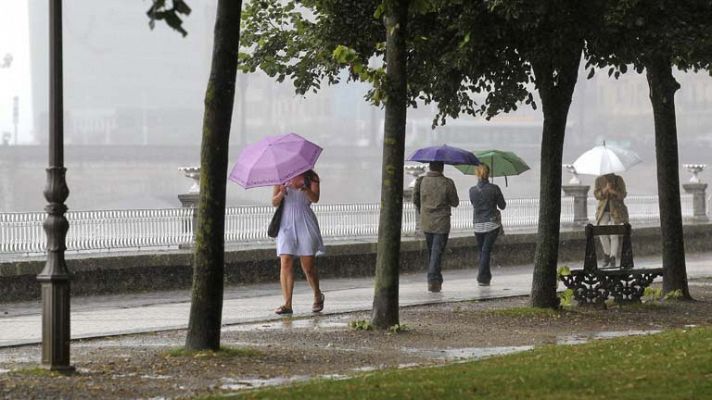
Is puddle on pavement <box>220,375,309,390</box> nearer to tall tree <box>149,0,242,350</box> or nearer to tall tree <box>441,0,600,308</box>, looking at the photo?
tall tree <box>149,0,242,350</box>

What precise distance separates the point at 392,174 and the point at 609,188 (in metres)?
12.4

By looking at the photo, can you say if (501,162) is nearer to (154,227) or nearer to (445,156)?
(445,156)

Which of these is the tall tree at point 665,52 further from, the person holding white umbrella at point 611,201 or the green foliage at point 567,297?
the person holding white umbrella at point 611,201

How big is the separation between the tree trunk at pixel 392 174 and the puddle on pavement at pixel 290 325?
30.6 inches

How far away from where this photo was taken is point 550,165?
16.0m

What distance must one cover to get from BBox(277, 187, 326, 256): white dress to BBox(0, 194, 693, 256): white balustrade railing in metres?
5.74

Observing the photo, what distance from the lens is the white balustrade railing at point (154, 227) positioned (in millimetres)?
21234

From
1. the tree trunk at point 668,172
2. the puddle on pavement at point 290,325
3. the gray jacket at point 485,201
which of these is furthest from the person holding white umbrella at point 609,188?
the puddle on pavement at point 290,325

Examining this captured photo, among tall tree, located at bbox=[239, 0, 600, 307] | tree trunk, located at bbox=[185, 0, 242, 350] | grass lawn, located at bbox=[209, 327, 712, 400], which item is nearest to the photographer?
grass lawn, located at bbox=[209, 327, 712, 400]

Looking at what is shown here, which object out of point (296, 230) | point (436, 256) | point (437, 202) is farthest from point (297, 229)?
point (437, 202)

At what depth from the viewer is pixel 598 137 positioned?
146 m

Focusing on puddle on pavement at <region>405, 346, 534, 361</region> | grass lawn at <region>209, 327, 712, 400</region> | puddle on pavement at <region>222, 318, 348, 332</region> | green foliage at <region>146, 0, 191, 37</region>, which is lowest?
puddle on pavement at <region>222, 318, 348, 332</region>

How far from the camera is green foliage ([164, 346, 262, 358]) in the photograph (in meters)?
11.8

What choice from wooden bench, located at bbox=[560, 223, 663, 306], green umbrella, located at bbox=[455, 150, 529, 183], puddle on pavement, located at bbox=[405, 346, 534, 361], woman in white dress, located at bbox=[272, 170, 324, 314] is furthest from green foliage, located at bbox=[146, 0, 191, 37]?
green umbrella, located at bbox=[455, 150, 529, 183]
